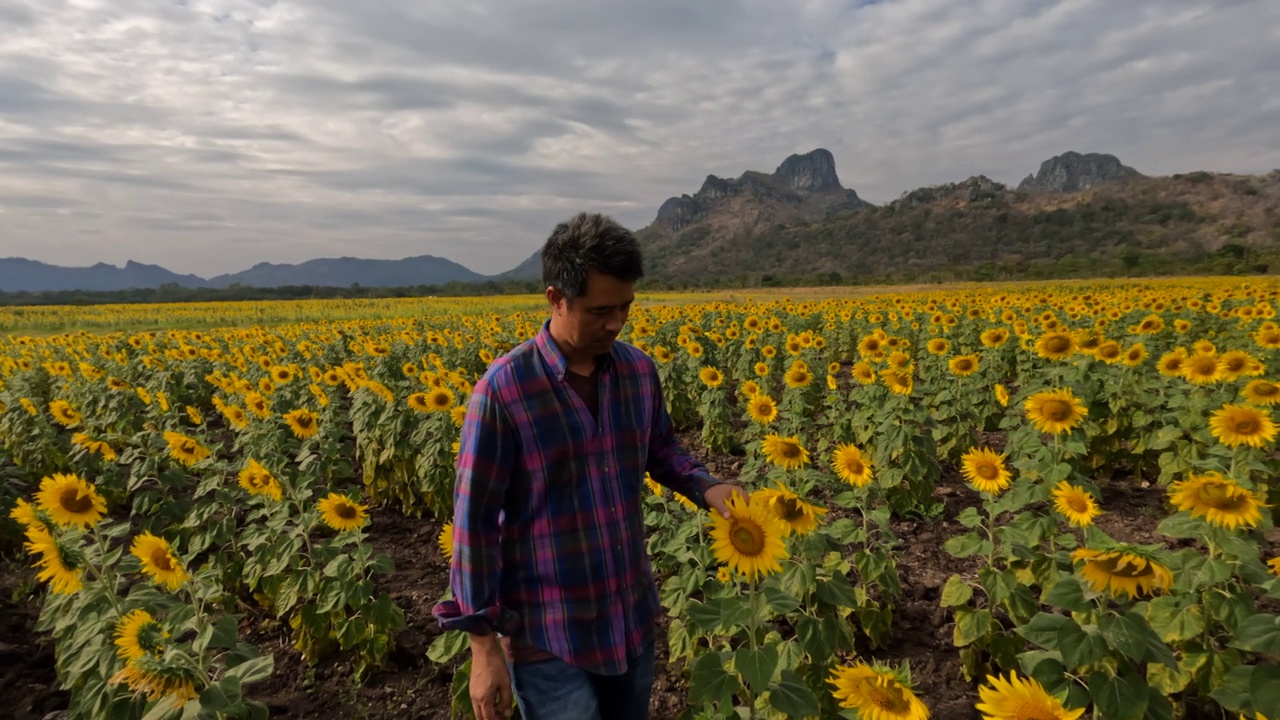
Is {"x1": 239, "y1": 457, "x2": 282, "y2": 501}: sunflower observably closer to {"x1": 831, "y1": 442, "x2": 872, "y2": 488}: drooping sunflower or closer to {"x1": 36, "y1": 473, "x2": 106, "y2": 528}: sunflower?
{"x1": 36, "y1": 473, "x2": 106, "y2": 528}: sunflower

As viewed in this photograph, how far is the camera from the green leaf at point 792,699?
1.95 meters

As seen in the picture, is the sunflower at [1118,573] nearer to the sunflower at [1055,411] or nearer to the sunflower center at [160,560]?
the sunflower at [1055,411]

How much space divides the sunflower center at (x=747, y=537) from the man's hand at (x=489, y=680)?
0.79 metres

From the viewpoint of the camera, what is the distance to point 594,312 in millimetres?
1795

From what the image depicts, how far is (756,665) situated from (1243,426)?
374cm

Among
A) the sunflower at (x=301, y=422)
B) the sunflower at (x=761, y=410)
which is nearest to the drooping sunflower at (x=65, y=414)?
the sunflower at (x=301, y=422)

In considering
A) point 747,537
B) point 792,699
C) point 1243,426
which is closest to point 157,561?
point 747,537

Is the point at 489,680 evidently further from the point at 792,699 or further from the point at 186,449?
the point at 186,449

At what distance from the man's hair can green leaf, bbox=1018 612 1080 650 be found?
1762mm

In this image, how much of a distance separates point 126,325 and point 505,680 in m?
36.9

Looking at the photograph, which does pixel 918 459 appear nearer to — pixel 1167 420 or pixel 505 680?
pixel 1167 420

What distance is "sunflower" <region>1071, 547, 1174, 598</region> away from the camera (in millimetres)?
1948

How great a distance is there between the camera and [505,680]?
6.04 ft

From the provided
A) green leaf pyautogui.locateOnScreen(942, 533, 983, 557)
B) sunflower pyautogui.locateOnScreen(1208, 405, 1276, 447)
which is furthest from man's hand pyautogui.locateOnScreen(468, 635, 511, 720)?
sunflower pyautogui.locateOnScreen(1208, 405, 1276, 447)
